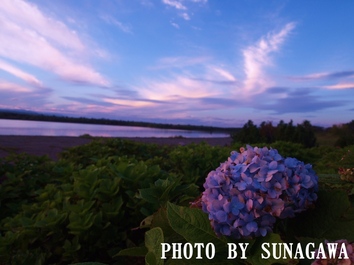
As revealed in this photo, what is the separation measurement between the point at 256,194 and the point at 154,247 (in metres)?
0.42

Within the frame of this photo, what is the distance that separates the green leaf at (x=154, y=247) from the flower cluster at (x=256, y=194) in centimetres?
20

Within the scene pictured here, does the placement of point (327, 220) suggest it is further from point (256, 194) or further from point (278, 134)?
point (278, 134)

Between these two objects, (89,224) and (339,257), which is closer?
(339,257)

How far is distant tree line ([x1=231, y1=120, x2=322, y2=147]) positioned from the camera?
36.7 ft

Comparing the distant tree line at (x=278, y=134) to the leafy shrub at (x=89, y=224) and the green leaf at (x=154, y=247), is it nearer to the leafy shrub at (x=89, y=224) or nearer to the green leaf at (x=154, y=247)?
the leafy shrub at (x=89, y=224)

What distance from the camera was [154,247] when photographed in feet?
4.10

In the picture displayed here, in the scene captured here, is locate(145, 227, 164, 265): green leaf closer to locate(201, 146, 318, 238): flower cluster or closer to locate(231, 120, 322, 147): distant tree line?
locate(201, 146, 318, 238): flower cluster

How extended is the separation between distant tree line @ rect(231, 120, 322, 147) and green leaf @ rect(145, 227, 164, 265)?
1004 centimetres

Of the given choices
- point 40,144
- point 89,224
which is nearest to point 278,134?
point 40,144

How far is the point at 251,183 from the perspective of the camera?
1.17 m

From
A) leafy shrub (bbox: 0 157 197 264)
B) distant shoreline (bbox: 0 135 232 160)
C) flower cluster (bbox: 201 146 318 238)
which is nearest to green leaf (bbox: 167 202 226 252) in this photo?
flower cluster (bbox: 201 146 318 238)

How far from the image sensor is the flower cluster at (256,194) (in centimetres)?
113

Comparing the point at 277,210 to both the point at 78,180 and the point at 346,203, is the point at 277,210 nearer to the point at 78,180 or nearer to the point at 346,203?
the point at 346,203

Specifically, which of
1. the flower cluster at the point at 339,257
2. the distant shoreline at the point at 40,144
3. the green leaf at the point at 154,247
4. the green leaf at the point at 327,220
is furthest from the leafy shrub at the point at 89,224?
the distant shoreline at the point at 40,144
